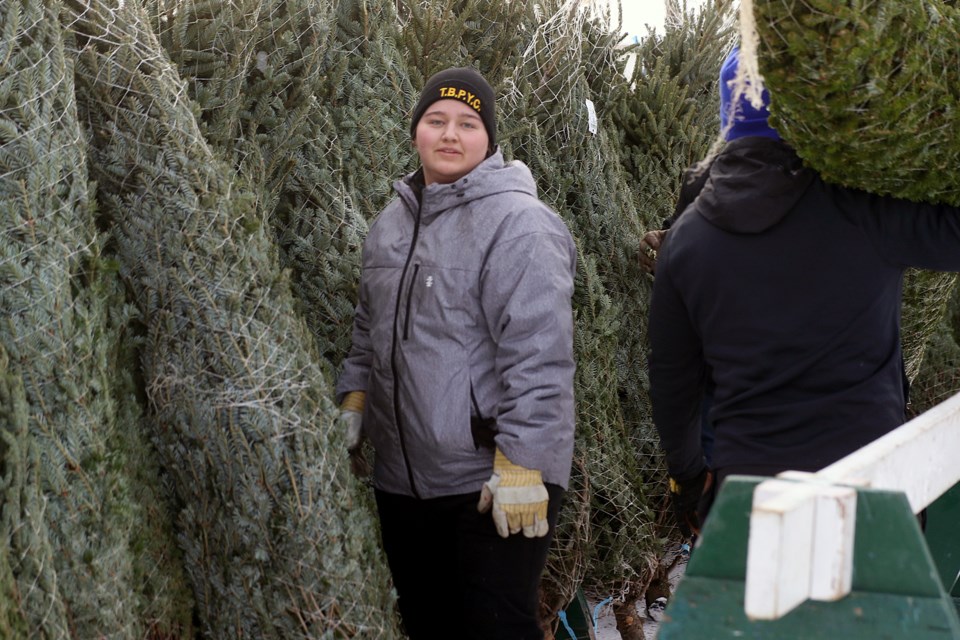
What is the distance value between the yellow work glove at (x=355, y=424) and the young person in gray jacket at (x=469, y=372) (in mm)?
93

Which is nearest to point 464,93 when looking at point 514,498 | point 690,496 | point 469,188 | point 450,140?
point 450,140

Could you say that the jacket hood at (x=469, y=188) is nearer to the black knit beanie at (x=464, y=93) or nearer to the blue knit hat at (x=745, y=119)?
the black knit beanie at (x=464, y=93)

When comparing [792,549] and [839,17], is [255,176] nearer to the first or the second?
[839,17]

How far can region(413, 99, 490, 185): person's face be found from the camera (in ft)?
9.38

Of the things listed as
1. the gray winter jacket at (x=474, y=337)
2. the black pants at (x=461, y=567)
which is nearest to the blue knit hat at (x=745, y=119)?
Answer: the gray winter jacket at (x=474, y=337)

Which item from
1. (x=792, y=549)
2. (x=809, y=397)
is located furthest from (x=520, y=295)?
(x=792, y=549)

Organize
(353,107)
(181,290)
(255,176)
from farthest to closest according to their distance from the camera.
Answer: (353,107)
(255,176)
(181,290)

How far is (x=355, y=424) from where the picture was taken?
10.0ft

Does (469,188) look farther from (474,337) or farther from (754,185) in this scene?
(754,185)

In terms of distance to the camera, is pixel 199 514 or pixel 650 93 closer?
pixel 199 514

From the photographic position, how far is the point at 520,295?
269 centimetres

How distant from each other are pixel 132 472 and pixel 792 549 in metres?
1.81

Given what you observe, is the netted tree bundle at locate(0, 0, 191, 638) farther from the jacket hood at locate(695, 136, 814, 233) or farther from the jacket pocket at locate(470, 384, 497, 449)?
the jacket hood at locate(695, 136, 814, 233)

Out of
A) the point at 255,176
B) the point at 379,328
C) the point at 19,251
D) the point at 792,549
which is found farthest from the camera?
the point at 255,176
